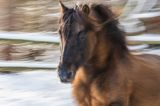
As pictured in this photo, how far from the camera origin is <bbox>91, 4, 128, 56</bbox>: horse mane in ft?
13.9

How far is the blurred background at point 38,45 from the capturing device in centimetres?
670

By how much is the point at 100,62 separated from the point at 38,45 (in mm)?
4955

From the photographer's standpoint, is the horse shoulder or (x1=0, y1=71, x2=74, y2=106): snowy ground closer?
the horse shoulder

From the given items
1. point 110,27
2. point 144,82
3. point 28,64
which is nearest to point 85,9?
point 110,27

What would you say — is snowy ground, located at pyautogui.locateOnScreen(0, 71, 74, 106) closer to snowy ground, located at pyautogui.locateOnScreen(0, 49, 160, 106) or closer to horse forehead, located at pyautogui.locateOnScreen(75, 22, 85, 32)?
snowy ground, located at pyautogui.locateOnScreen(0, 49, 160, 106)

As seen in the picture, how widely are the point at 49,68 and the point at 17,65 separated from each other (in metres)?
0.50

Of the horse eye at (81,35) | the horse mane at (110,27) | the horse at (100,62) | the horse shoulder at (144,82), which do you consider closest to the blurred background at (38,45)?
the horse mane at (110,27)

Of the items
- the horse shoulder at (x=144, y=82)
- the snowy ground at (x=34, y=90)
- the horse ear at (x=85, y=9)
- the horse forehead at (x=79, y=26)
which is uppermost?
the horse ear at (x=85, y=9)

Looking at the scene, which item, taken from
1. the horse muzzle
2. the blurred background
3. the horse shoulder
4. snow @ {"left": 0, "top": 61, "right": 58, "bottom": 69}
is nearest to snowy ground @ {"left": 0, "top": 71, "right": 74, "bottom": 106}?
the blurred background

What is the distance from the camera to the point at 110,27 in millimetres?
4285

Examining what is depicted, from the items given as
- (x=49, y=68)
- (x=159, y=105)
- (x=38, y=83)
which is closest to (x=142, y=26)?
(x=49, y=68)

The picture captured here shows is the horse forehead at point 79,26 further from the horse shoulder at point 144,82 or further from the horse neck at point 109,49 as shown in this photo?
the horse shoulder at point 144,82

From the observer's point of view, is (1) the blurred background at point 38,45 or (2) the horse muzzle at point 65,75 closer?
(2) the horse muzzle at point 65,75

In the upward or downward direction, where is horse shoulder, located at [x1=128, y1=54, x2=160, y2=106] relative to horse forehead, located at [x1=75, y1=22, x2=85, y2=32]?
downward
